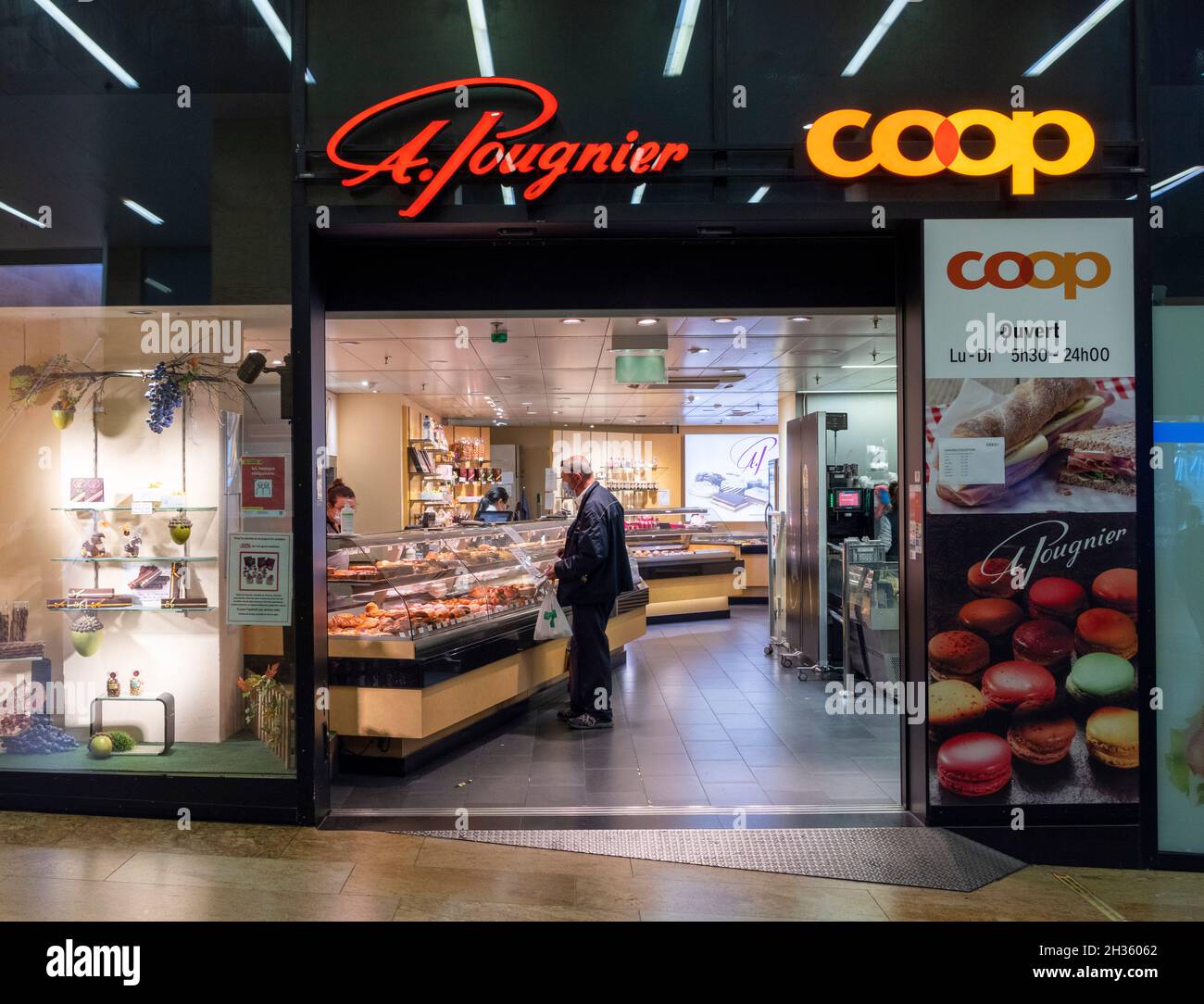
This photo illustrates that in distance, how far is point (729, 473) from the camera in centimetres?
1762

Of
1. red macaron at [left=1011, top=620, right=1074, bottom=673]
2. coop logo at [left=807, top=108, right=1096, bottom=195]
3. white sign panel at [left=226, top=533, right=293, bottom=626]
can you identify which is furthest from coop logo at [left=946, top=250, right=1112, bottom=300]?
white sign panel at [left=226, top=533, right=293, bottom=626]

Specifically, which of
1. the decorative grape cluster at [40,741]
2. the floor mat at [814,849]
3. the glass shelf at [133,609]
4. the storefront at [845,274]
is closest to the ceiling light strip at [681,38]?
the storefront at [845,274]

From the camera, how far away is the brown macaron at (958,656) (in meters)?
3.82

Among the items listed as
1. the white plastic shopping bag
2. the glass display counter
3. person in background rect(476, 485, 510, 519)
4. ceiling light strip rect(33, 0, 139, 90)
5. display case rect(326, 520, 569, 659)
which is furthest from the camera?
person in background rect(476, 485, 510, 519)

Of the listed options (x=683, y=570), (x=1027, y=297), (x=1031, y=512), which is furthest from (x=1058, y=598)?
(x=683, y=570)

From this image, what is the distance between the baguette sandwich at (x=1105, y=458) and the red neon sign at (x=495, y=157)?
2257 mm

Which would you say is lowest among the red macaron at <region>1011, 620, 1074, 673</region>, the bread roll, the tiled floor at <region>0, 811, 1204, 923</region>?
the tiled floor at <region>0, 811, 1204, 923</region>

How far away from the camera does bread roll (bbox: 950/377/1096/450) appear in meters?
3.75

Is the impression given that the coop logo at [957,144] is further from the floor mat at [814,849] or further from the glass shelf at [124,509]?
the glass shelf at [124,509]

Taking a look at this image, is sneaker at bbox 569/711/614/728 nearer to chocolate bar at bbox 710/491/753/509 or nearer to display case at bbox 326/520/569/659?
display case at bbox 326/520/569/659

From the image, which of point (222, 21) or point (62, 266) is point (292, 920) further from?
point (222, 21)

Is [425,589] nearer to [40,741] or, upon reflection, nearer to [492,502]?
[40,741]

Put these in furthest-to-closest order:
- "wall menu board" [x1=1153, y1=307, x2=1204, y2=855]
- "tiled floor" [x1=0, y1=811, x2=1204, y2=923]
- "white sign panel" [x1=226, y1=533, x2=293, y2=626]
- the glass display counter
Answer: the glass display counter < "white sign panel" [x1=226, y1=533, x2=293, y2=626] < "wall menu board" [x1=1153, y1=307, x2=1204, y2=855] < "tiled floor" [x1=0, y1=811, x2=1204, y2=923]

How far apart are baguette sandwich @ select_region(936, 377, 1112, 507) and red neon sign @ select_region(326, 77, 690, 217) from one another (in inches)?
74.2
